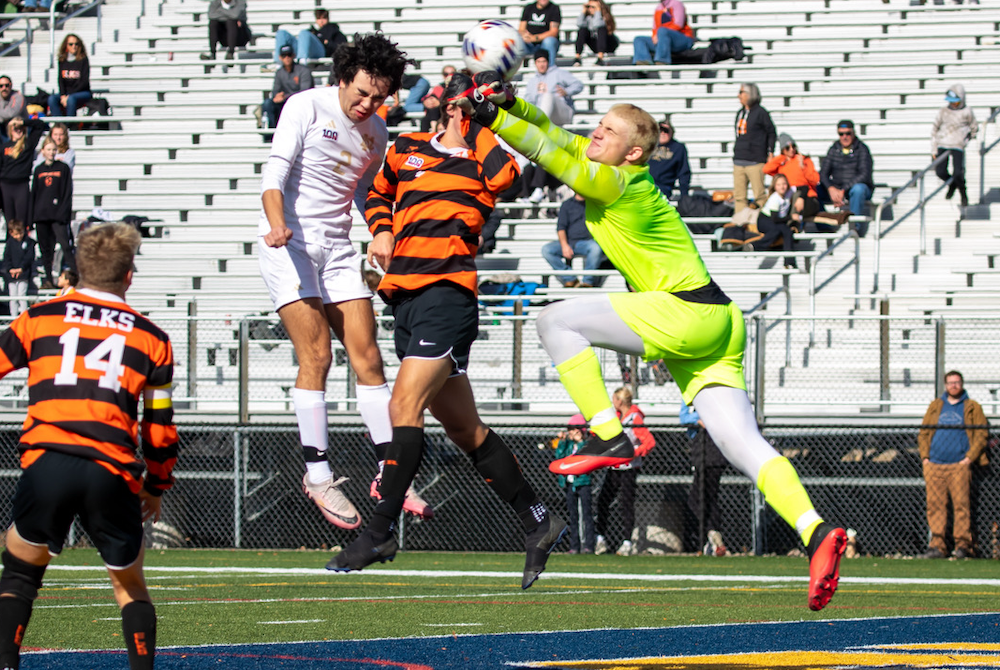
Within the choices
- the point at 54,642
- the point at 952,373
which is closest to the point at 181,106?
the point at 952,373

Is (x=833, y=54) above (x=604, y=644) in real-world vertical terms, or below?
above

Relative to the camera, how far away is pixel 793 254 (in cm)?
1616

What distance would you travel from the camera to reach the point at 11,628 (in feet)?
17.6

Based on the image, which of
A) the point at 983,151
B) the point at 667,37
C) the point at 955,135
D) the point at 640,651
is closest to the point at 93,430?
the point at 640,651

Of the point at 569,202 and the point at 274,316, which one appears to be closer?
the point at 274,316

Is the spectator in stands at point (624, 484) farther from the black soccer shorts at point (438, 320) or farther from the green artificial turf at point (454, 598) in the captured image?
the black soccer shorts at point (438, 320)

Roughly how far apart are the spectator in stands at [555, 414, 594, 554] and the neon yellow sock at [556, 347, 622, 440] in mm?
7424

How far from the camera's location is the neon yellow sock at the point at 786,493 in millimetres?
6152

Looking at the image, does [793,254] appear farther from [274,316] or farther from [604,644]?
[604,644]

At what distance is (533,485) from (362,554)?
8771 millimetres

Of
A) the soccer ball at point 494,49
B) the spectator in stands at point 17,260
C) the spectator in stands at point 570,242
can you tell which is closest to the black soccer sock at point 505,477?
the soccer ball at point 494,49

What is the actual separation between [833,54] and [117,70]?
1096cm

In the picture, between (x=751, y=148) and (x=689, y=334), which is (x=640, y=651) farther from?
(x=751, y=148)

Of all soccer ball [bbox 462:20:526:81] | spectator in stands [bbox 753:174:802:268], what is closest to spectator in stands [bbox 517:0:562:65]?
spectator in stands [bbox 753:174:802:268]
